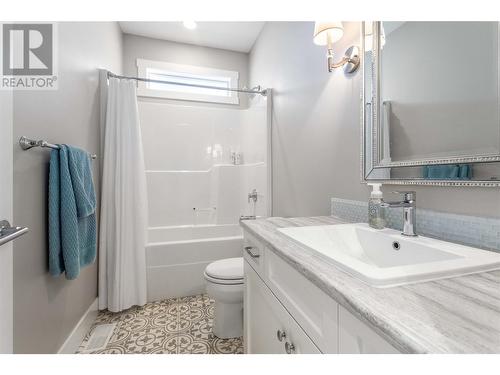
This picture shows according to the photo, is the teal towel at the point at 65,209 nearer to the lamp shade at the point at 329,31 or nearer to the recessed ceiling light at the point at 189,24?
the lamp shade at the point at 329,31

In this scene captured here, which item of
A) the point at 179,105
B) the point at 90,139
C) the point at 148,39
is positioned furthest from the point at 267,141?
the point at 148,39

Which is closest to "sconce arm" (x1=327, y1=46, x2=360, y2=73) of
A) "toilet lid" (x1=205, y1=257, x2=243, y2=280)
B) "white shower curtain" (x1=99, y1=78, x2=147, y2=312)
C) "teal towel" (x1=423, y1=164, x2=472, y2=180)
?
"teal towel" (x1=423, y1=164, x2=472, y2=180)

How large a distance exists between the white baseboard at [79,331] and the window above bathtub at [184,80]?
89.2 inches

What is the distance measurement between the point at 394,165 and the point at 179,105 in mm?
2563

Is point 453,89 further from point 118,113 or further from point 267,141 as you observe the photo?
point 118,113

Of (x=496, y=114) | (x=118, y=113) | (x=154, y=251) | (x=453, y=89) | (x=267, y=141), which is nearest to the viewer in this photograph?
(x=496, y=114)

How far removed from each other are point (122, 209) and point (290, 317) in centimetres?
168

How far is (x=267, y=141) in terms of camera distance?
7.62 ft

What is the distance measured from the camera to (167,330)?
5.40 feet

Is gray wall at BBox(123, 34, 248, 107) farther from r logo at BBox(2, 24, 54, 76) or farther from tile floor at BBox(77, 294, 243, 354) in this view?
tile floor at BBox(77, 294, 243, 354)

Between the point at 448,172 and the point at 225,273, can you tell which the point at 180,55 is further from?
the point at 448,172

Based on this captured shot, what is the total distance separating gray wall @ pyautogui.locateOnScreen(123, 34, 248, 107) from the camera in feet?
8.97

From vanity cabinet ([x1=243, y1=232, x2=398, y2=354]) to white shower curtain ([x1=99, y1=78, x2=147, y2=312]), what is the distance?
1.16 metres

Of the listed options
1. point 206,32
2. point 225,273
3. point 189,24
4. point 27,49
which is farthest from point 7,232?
point 206,32
